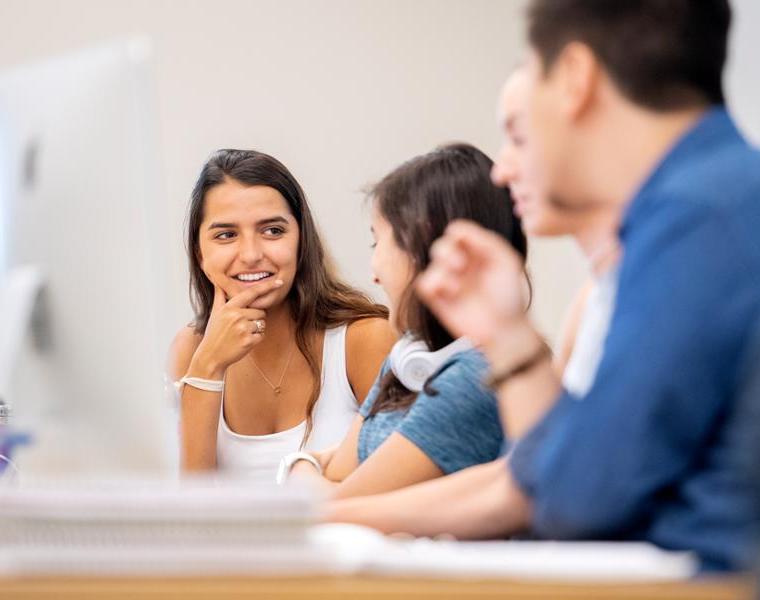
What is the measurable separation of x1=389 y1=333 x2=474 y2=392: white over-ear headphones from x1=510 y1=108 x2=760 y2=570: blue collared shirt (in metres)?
0.69

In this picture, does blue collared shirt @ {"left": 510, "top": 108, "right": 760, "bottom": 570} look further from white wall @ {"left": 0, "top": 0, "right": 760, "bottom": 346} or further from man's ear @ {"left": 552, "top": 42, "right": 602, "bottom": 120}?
white wall @ {"left": 0, "top": 0, "right": 760, "bottom": 346}

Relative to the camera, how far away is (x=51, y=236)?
0.95m

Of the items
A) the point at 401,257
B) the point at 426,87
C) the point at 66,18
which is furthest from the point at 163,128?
the point at 401,257

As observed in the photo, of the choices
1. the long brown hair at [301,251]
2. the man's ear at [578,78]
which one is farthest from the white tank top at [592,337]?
the long brown hair at [301,251]

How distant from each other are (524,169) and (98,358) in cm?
43

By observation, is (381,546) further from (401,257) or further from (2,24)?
(2,24)

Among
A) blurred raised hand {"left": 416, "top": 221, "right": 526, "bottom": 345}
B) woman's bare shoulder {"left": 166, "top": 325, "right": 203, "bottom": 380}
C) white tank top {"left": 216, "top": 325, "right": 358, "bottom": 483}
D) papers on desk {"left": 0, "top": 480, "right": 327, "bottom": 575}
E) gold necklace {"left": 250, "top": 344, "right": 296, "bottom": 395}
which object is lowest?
white tank top {"left": 216, "top": 325, "right": 358, "bottom": 483}

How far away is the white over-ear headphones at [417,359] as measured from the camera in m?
1.57

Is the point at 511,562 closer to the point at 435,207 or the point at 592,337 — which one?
the point at 592,337

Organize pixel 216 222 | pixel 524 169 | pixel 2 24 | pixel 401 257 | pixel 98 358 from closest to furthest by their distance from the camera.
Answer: pixel 98 358 → pixel 524 169 → pixel 401 257 → pixel 216 222 → pixel 2 24

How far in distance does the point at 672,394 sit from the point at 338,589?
291mm

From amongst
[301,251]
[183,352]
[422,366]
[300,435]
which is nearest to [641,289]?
[422,366]

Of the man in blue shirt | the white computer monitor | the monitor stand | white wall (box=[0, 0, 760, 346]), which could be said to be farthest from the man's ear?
white wall (box=[0, 0, 760, 346])

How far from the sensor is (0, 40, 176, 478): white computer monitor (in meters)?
0.91
